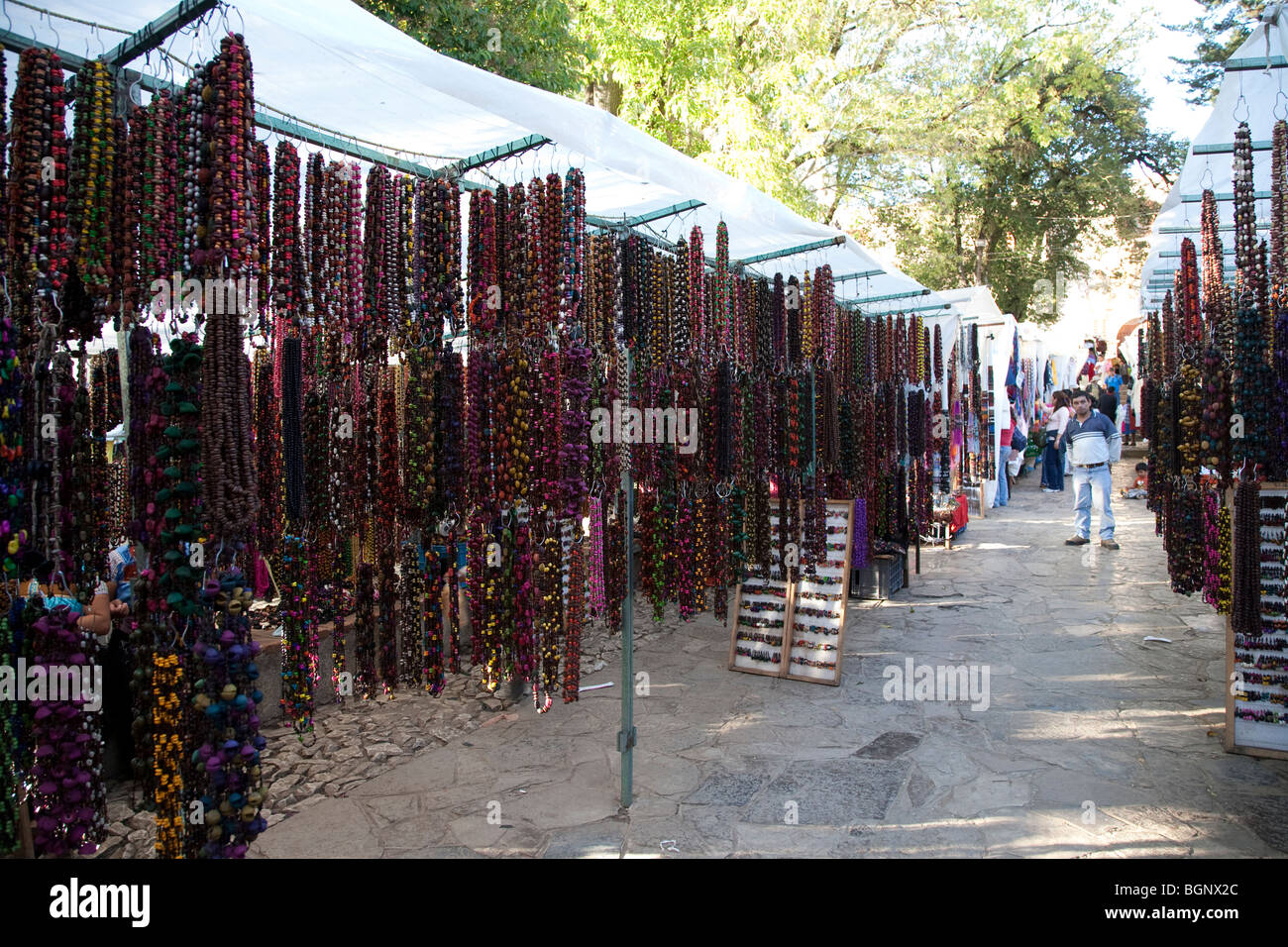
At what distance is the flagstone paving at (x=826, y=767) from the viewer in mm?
3381

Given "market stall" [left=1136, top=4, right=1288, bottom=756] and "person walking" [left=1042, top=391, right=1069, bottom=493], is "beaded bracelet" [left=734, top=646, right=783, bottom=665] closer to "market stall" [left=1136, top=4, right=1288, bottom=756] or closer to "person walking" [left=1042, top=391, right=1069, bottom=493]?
"market stall" [left=1136, top=4, right=1288, bottom=756]

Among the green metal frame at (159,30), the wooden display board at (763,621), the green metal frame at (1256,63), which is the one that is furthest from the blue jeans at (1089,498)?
the green metal frame at (159,30)

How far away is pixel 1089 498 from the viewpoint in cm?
952

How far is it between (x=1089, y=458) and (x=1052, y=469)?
6.33m

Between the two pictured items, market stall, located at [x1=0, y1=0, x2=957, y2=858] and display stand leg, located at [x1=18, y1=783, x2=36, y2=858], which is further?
display stand leg, located at [x1=18, y1=783, x2=36, y2=858]

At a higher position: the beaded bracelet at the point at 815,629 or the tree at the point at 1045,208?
the tree at the point at 1045,208

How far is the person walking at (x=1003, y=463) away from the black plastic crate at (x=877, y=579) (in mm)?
5941

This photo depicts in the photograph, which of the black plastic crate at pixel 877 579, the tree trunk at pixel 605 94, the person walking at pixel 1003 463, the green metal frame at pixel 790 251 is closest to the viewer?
the green metal frame at pixel 790 251

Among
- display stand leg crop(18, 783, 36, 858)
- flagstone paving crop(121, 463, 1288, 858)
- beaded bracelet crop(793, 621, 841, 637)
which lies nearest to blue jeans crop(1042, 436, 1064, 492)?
flagstone paving crop(121, 463, 1288, 858)

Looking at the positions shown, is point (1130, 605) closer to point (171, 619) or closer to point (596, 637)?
point (596, 637)

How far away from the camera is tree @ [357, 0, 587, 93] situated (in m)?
6.69

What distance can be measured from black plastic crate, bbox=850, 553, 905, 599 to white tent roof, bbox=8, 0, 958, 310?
3.75 m

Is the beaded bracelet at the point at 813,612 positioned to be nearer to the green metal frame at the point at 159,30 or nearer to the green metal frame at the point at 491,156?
the green metal frame at the point at 491,156

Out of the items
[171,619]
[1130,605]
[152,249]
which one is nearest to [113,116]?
[152,249]
